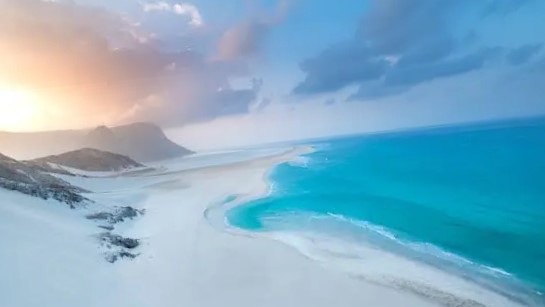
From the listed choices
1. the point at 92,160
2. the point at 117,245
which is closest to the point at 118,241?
the point at 117,245

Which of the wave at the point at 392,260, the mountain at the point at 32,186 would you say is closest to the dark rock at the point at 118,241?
the mountain at the point at 32,186

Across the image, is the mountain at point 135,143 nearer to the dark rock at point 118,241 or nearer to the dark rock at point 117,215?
the dark rock at point 117,215

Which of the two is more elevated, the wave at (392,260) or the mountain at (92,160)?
the mountain at (92,160)

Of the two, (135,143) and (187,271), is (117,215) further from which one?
(135,143)

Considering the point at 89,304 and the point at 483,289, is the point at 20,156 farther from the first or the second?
the point at 483,289

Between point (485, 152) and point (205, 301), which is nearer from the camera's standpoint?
point (205, 301)

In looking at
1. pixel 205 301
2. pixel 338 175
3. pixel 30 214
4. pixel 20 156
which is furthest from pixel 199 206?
pixel 20 156
